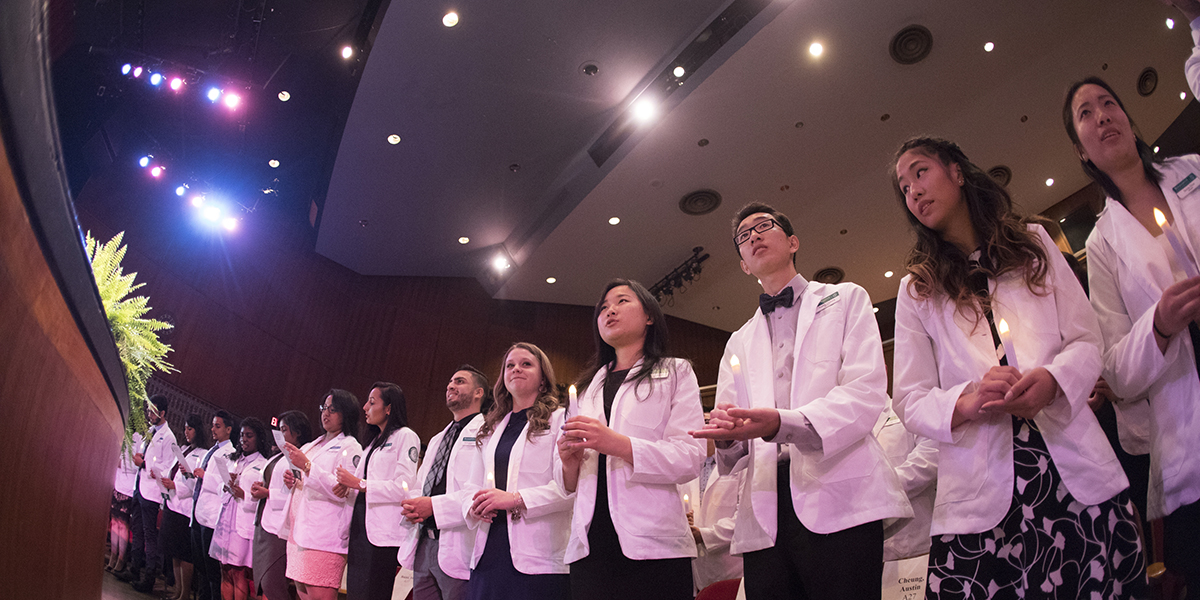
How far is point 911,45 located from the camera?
626 centimetres

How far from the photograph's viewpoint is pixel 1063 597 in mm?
1186

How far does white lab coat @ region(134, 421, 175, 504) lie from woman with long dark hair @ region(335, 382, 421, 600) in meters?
2.91

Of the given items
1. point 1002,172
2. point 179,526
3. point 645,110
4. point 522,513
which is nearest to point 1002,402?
point 522,513

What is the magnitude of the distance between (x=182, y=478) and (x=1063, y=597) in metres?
6.37

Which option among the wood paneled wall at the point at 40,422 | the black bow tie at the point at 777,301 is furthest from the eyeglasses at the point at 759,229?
the wood paneled wall at the point at 40,422

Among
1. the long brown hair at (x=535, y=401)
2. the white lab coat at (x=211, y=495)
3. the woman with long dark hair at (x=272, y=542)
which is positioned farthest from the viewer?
the white lab coat at (x=211, y=495)

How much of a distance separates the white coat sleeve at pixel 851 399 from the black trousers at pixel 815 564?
0.62 ft

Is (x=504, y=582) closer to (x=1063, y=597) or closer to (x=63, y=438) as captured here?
(x=63, y=438)

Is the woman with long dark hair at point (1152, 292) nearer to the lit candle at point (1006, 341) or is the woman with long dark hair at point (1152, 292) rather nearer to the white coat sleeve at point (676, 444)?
the lit candle at point (1006, 341)

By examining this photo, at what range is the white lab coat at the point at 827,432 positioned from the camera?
5.08 feet

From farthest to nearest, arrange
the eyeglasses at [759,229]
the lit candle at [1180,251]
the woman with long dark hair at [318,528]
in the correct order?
1. the woman with long dark hair at [318,528]
2. the eyeglasses at [759,229]
3. the lit candle at [1180,251]

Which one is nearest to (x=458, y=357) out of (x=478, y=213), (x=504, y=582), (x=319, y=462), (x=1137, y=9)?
(x=478, y=213)

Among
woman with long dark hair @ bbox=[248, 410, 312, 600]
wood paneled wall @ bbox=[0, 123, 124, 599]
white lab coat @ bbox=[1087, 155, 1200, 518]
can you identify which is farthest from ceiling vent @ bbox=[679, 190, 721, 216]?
wood paneled wall @ bbox=[0, 123, 124, 599]

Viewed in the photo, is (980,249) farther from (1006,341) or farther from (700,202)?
(700,202)
